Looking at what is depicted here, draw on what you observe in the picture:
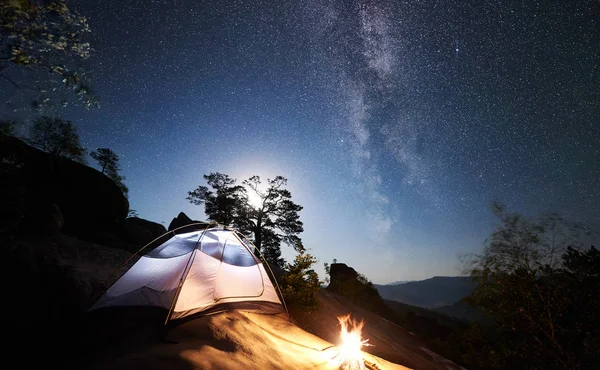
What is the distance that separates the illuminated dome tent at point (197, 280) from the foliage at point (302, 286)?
7.92ft

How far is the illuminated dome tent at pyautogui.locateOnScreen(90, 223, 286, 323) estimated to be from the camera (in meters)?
5.70

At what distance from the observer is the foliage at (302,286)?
1011 centimetres

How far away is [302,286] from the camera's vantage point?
1030 cm

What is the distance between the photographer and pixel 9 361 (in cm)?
416

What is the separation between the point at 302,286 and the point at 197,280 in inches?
209

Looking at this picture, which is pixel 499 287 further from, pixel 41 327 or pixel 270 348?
pixel 41 327

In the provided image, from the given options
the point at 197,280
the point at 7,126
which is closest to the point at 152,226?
the point at 7,126

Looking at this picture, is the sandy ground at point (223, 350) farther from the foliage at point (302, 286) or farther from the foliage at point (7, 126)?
the foliage at point (7, 126)

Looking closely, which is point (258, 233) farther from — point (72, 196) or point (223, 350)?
point (223, 350)

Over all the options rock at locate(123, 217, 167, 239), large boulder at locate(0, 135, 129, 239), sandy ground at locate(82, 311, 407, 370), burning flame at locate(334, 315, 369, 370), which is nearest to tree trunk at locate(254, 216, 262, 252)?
rock at locate(123, 217, 167, 239)

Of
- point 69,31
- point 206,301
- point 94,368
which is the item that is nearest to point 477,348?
point 206,301

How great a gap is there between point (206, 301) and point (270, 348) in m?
1.98

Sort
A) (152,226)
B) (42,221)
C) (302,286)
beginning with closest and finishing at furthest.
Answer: (302,286) → (42,221) → (152,226)

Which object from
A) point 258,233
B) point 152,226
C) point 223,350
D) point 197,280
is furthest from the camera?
point 152,226
